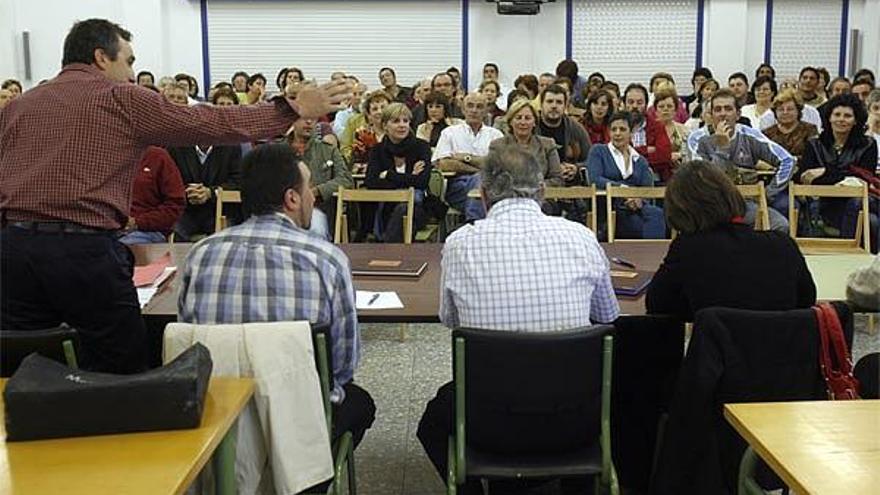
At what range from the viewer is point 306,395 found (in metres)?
2.15

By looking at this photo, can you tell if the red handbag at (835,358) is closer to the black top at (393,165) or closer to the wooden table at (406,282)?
the wooden table at (406,282)

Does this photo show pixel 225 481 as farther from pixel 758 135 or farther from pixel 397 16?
pixel 397 16

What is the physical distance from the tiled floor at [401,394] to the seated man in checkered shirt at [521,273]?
2.40ft

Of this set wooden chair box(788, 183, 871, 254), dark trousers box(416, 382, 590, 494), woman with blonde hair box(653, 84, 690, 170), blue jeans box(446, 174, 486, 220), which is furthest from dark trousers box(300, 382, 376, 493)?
woman with blonde hair box(653, 84, 690, 170)

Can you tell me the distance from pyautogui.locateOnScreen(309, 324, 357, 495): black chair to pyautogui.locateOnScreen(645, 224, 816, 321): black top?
0.97 meters

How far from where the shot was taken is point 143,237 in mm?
4707

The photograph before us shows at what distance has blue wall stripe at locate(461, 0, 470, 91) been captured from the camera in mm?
11453

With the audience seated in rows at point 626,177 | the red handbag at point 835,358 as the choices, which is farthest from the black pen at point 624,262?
the audience seated in rows at point 626,177

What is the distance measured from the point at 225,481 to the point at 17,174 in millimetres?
1222

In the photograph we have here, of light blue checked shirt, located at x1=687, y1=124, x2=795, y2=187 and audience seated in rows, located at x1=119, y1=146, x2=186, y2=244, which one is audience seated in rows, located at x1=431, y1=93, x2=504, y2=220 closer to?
light blue checked shirt, located at x1=687, y1=124, x2=795, y2=187

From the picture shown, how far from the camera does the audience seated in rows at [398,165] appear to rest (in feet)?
19.9

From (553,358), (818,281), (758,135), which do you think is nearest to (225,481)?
(553,358)

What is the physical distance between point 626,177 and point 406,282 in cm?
299

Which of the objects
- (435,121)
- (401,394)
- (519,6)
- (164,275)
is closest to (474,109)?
(435,121)
